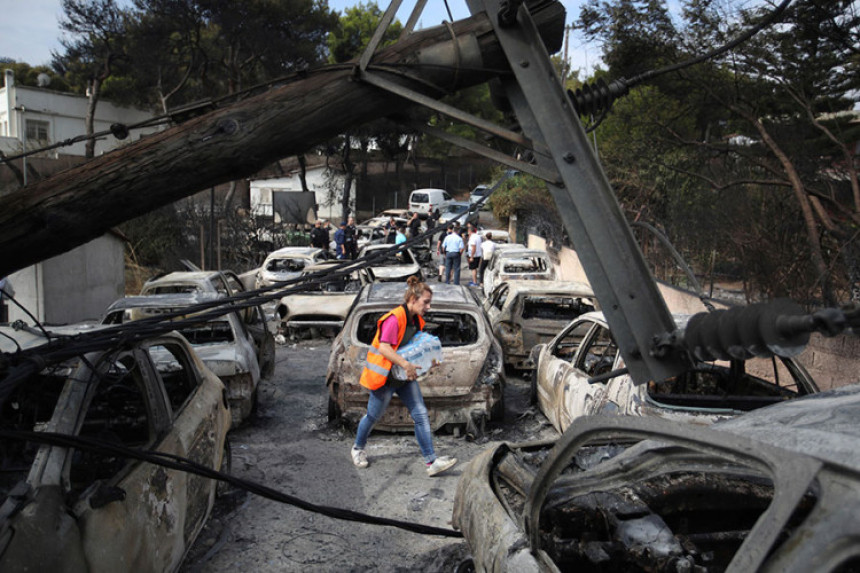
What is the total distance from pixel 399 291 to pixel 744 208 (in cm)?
640

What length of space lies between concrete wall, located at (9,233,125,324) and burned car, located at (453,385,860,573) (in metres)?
11.7

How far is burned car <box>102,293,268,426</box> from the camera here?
297 inches

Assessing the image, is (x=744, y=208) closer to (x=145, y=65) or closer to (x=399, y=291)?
(x=399, y=291)

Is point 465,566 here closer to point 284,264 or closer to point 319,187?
point 284,264

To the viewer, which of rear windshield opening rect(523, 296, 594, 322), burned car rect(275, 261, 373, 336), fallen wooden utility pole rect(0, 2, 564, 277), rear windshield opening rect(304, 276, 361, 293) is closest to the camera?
fallen wooden utility pole rect(0, 2, 564, 277)

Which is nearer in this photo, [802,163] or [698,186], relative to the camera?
[802,163]

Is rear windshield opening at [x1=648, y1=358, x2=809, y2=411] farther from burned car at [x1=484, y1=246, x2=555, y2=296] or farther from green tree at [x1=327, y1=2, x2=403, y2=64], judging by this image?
green tree at [x1=327, y1=2, x2=403, y2=64]

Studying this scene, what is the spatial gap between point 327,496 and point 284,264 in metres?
11.2

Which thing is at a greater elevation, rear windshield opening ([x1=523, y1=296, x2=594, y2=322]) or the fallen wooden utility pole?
the fallen wooden utility pole

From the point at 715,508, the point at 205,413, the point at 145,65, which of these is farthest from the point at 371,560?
the point at 145,65

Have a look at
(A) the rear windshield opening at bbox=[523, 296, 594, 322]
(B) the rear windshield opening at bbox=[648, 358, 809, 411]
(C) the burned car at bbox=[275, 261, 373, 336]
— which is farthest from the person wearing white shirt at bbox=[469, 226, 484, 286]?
(B) the rear windshield opening at bbox=[648, 358, 809, 411]

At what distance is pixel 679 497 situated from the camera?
3.73 meters

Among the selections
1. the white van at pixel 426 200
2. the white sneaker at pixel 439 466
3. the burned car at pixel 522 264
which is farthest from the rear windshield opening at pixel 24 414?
the white van at pixel 426 200

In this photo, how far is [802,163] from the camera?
464 inches
